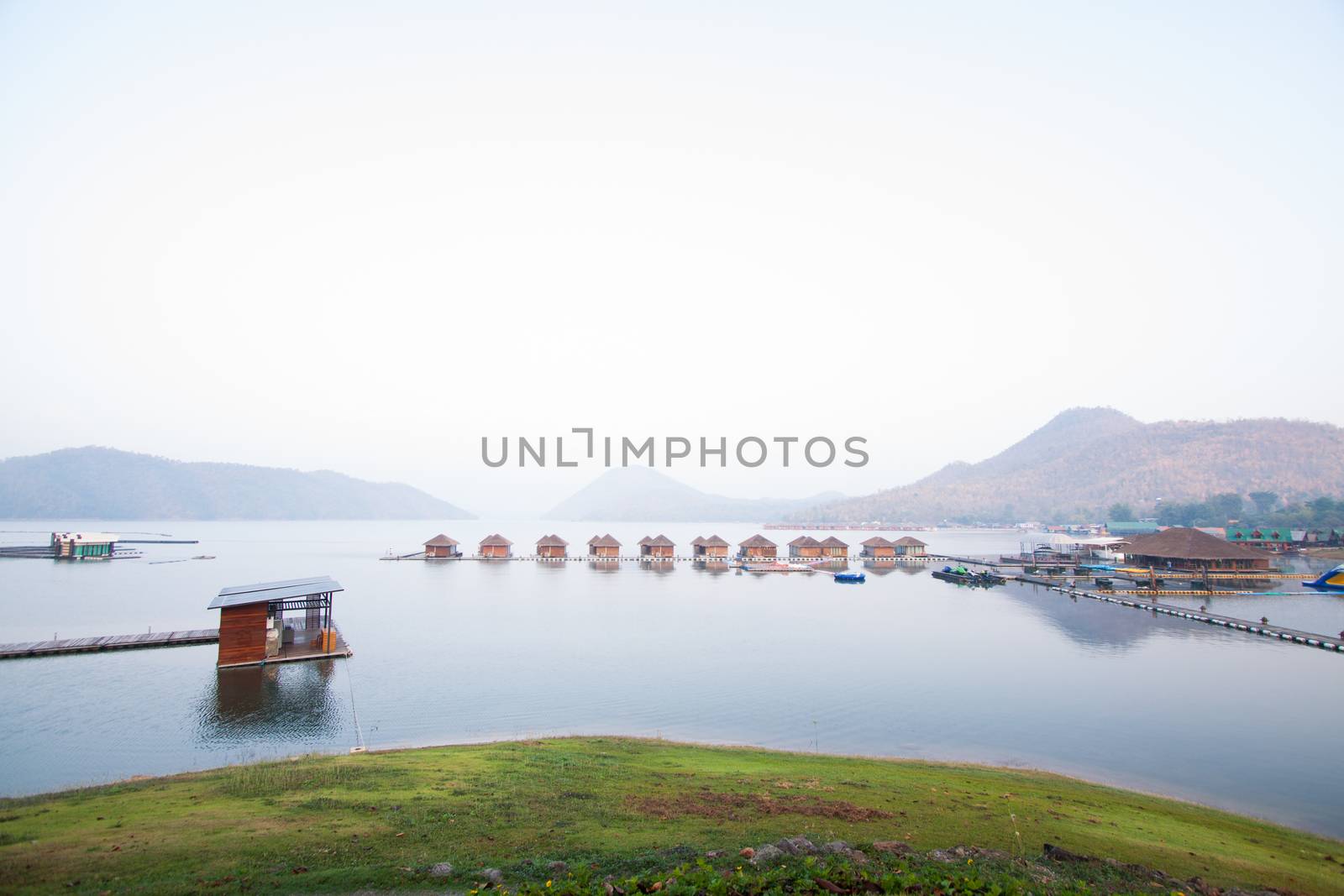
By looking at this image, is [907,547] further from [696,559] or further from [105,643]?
[105,643]

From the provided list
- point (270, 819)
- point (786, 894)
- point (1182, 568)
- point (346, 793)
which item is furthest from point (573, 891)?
point (1182, 568)

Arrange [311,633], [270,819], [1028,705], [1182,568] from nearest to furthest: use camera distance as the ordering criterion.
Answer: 1. [270,819]
2. [1028,705]
3. [311,633]
4. [1182,568]

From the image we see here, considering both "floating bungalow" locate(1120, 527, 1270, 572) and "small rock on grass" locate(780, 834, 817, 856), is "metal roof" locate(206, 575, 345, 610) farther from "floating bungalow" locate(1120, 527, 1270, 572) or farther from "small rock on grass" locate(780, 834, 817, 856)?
"floating bungalow" locate(1120, 527, 1270, 572)

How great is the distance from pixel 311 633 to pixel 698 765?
24192 millimetres

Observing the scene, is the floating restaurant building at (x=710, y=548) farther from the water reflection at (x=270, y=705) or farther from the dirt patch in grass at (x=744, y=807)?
the dirt patch in grass at (x=744, y=807)

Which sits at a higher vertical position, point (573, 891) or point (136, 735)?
point (573, 891)

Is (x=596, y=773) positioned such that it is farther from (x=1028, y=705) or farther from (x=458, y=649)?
(x=458, y=649)

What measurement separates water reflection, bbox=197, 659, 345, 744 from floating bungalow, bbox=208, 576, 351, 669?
2.22ft

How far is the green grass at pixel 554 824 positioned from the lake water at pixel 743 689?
373 centimetres

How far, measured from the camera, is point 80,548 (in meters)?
80.1

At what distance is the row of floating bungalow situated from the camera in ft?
271

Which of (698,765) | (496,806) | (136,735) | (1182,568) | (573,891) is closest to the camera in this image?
(573,891)

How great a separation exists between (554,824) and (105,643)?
102ft

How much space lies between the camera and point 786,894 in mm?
7332
